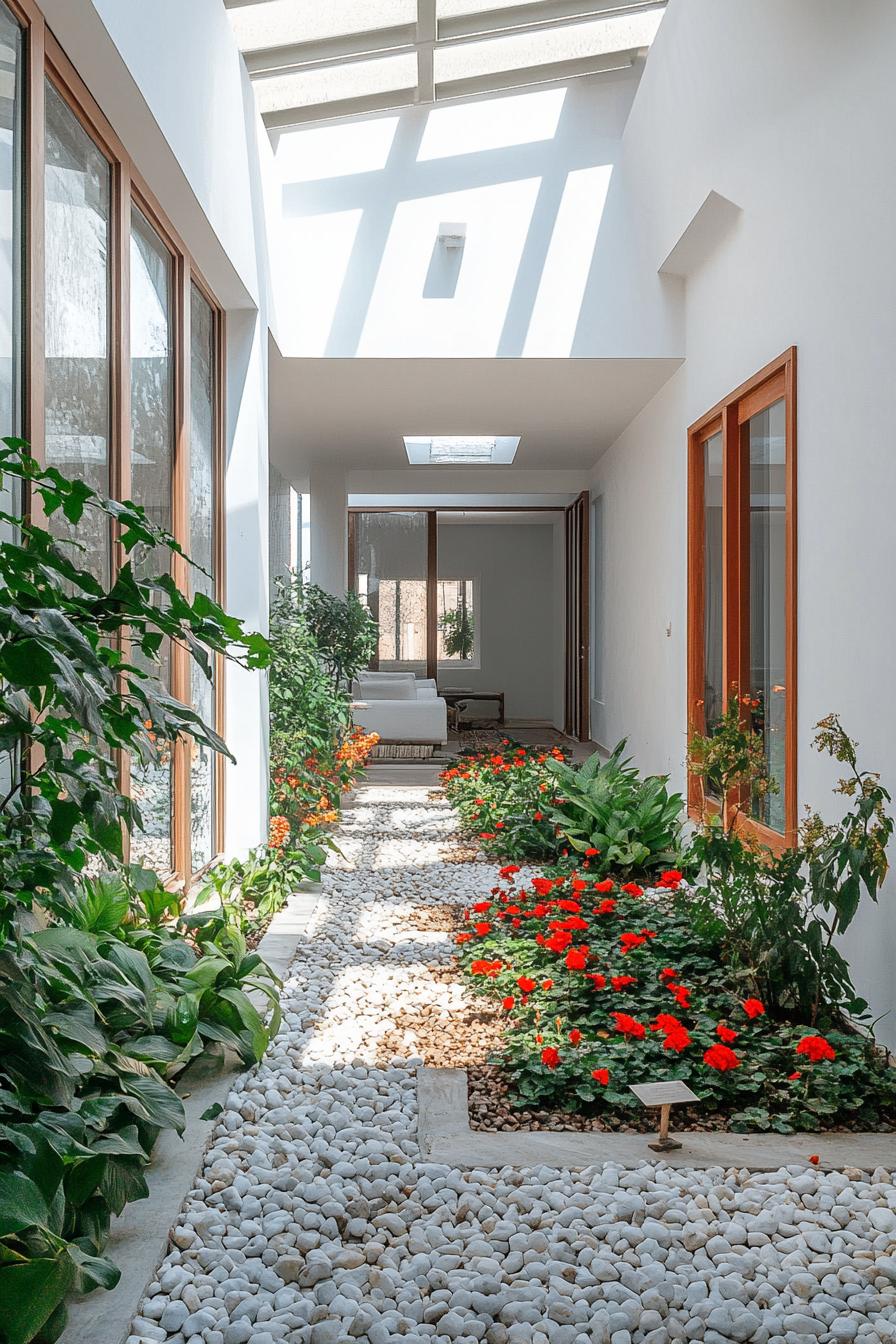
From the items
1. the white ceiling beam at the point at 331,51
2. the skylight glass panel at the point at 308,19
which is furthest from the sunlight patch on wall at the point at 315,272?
the skylight glass panel at the point at 308,19

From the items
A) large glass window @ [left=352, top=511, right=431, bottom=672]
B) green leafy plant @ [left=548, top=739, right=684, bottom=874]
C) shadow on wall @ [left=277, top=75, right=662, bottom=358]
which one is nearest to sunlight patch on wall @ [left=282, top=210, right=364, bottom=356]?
shadow on wall @ [left=277, top=75, right=662, bottom=358]

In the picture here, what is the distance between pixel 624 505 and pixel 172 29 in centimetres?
618

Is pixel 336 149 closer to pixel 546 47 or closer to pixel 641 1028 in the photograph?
pixel 546 47

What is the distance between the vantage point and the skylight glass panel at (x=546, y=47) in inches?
225

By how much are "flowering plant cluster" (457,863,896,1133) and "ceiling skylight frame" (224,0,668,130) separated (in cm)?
370

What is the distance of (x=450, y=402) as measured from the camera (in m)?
7.88

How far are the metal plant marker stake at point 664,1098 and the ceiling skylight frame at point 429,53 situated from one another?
4.16 meters

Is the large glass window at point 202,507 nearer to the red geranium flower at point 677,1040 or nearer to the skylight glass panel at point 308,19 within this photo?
the skylight glass panel at point 308,19

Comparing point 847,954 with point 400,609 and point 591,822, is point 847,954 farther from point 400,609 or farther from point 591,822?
point 400,609

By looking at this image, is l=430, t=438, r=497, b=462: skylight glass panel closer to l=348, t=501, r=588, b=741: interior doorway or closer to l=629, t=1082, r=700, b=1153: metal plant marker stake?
l=348, t=501, r=588, b=741: interior doorway

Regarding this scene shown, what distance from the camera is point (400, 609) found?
15.3 metres

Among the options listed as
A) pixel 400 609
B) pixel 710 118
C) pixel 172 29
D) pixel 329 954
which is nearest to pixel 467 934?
pixel 329 954

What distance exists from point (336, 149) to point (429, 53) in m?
1.10

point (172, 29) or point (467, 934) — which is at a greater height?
point (172, 29)
